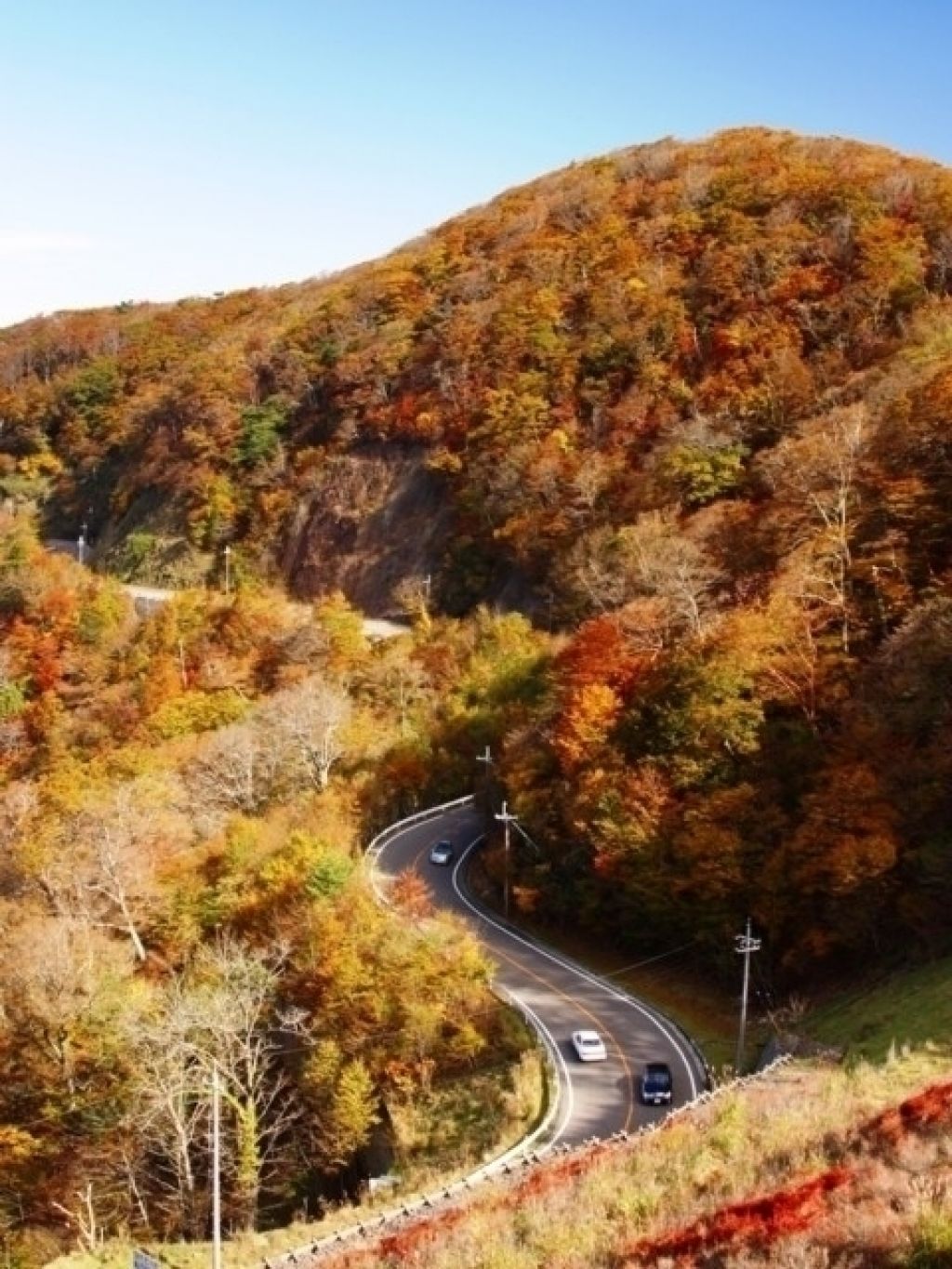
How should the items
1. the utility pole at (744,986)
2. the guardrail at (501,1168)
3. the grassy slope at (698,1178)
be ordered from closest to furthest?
the grassy slope at (698,1178) < the guardrail at (501,1168) < the utility pole at (744,986)

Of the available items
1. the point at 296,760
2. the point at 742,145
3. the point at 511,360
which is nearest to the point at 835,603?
the point at 296,760

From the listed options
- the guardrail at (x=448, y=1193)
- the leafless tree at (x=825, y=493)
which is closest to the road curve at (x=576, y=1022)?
the guardrail at (x=448, y=1193)

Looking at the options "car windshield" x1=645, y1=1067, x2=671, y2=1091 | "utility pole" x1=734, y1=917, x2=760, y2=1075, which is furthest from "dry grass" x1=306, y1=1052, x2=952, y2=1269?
"utility pole" x1=734, y1=917, x2=760, y2=1075

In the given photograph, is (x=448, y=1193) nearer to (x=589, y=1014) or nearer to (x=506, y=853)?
(x=589, y=1014)

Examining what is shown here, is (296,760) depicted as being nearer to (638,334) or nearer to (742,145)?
(638,334)

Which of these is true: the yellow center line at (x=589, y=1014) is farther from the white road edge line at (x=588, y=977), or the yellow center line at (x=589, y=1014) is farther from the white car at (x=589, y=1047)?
the white road edge line at (x=588, y=977)

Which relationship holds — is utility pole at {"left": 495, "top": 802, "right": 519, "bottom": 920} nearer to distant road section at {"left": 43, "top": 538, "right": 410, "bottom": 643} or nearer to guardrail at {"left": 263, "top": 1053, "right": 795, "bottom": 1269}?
guardrail at {"left": 263, "top": 1053, "right": 795, "bottom": 1269}

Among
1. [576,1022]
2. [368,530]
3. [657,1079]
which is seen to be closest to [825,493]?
[576,1022]
